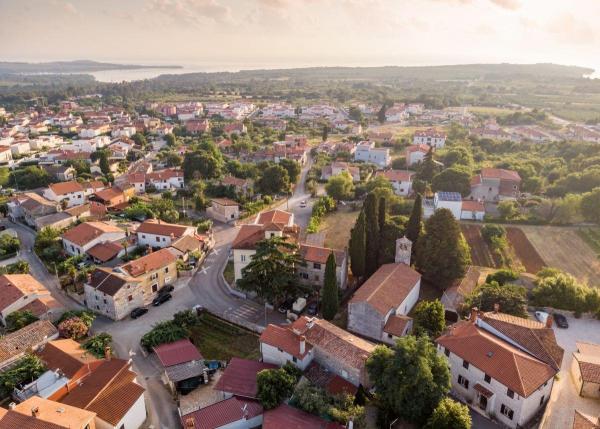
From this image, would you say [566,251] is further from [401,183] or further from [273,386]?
[273,386]

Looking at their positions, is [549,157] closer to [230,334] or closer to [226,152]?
[226,152]

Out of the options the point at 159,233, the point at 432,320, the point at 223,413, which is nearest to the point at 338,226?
the point at 159,233

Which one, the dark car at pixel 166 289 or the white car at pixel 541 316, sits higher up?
the white car at pixel 541 316

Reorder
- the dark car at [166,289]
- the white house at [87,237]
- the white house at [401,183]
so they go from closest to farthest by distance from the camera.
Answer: the dark car at [166,289] < the white house at [87,237] < the white house at [401,183]

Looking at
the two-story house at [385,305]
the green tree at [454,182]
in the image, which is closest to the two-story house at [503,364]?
the two-story house at [385,305]

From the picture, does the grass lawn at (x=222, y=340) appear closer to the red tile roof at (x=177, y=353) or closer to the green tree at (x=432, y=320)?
the red tile roof at (x=177, y=353)

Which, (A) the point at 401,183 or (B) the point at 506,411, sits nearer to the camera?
(B) the point at 506,411
